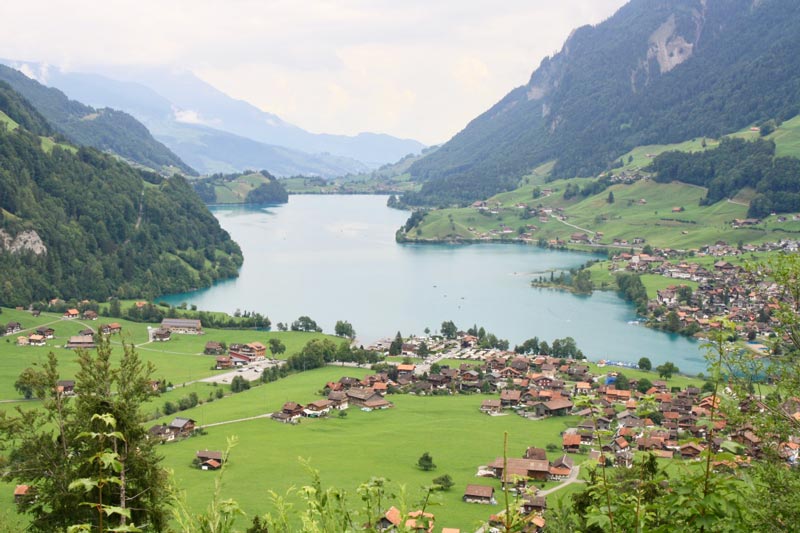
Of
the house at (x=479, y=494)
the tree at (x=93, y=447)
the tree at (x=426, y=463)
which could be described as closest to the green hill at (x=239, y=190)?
the tree at (x=426, y=463)

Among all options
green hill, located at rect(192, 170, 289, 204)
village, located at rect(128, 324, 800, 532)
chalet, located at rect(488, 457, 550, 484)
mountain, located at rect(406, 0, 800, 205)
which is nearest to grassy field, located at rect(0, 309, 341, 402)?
village, located at rect(128, 324, 800, 532)

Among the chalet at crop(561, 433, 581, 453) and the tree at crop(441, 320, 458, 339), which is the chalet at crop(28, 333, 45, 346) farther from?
the chalet at crop(561, 433, 581, 453)

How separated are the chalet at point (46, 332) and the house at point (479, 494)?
3759 cm

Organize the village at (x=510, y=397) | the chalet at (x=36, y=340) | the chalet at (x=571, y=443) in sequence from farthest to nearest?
the chalet at (x=36, y=340)
the chalet at (x=571, y=443)
the village at (x=510, y=397)

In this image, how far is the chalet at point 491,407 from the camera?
120ft

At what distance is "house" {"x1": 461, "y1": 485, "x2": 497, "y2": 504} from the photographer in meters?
23.9

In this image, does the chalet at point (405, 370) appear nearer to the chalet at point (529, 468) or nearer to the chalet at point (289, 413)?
the chalet at point (289, 413)

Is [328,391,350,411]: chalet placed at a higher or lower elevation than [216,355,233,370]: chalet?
higher

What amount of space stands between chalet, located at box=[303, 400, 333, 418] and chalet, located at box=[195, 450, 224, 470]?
7655 mm

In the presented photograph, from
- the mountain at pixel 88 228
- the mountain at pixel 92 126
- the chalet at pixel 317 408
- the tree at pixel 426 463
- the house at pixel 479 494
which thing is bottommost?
the chalet at pixel 317 408

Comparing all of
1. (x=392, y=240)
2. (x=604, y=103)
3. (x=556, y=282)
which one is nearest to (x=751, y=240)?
(x=556, y=282)

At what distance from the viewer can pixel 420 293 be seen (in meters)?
71.3

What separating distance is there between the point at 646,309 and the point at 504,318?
1295cm

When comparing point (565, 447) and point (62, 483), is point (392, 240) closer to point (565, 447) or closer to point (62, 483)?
point (565, 447)
